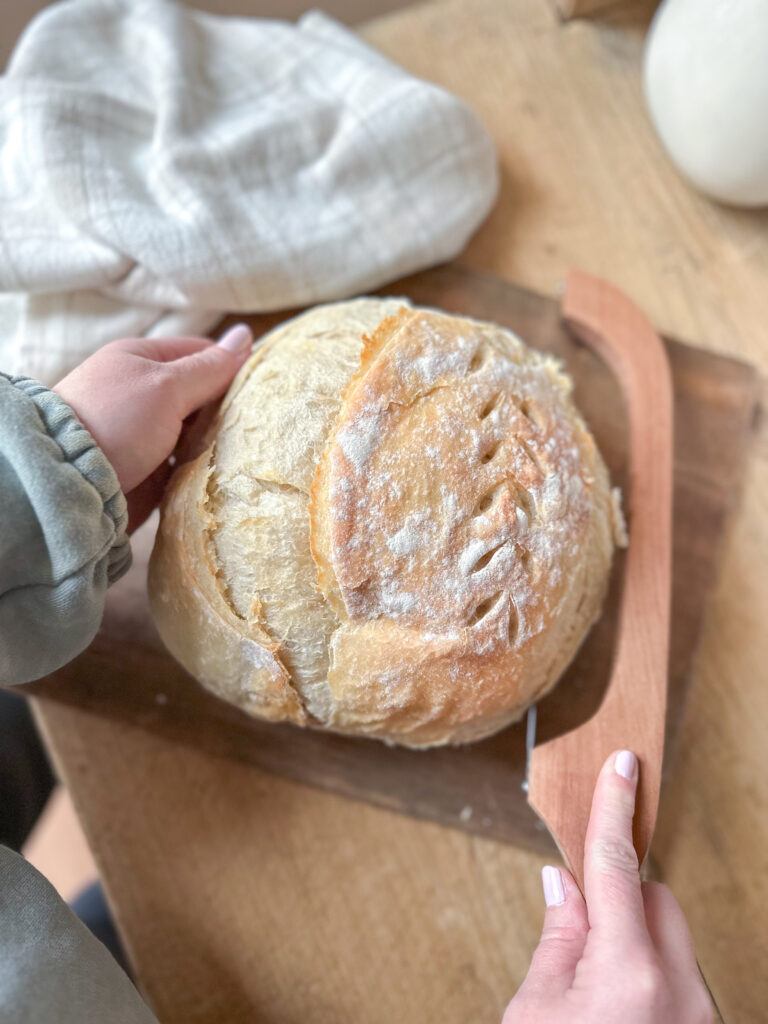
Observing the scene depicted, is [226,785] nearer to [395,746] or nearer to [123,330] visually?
[395,746]

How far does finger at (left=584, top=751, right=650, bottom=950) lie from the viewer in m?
0.58

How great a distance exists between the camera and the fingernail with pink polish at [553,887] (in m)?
0.65

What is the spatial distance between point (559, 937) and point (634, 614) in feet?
1.02

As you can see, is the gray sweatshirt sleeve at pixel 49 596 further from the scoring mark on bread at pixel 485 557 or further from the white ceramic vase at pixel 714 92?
the white ceramic vase at pixel 714 92

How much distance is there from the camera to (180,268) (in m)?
0.81

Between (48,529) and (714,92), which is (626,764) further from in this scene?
(714,92)

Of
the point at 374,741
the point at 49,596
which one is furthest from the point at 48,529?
the point at 374,741

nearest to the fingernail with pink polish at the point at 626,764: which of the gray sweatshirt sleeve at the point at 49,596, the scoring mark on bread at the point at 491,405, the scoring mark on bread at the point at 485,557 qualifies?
the scoring mark on bread at the point at 485,557

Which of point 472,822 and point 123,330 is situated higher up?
point 123,330

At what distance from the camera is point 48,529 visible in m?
0.55

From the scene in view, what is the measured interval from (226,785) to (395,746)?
0.61 ft

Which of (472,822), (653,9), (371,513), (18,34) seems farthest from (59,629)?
(653,9)

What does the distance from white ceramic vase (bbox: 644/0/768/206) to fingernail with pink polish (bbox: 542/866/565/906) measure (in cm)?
78

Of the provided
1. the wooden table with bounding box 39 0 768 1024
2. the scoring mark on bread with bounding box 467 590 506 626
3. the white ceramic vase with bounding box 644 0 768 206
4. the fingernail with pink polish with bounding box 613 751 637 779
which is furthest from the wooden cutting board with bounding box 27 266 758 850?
the white ceramic vase with bounding box 644 0 768 206
